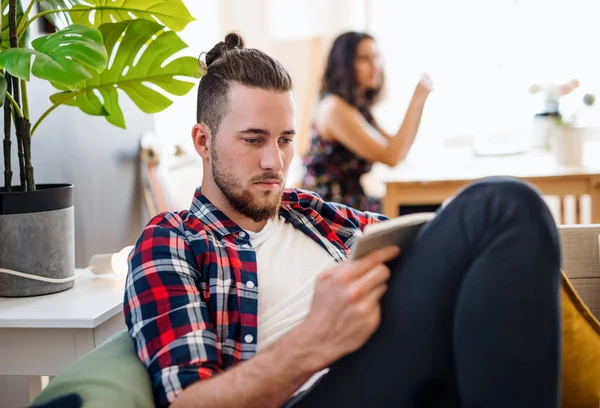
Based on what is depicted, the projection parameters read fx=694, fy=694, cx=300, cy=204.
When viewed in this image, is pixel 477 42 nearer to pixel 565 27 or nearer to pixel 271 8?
pixel 565 27

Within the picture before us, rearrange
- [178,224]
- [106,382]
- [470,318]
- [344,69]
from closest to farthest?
[470,318] < [106,382] < [178,224] < [344,69]

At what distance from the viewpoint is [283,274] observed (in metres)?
1.19

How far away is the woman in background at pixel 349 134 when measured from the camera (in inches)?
106

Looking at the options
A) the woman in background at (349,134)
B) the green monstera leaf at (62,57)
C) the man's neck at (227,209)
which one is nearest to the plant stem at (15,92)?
the green monstera leaf at (62,57)

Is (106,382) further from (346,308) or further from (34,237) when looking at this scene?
(34,237)

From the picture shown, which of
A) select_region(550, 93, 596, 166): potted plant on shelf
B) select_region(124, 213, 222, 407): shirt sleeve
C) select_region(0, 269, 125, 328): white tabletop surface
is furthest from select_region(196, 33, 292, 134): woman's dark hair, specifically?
select_region(550, 93, 596, 166): potted plant on shelf

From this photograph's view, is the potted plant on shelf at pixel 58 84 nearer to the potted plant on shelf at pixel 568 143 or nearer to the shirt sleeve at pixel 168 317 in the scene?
the shirt sleeve at pixel 168 317

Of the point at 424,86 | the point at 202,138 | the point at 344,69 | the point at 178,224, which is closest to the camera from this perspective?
the point at 178,224

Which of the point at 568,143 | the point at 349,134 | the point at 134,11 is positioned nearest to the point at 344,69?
the point at 349,134

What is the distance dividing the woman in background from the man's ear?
4.78ft

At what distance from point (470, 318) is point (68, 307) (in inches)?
29.6

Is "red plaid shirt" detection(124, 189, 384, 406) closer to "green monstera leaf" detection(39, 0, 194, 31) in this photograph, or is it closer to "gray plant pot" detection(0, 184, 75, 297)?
"gray plant pot" detection(0, 184, 75, 297)

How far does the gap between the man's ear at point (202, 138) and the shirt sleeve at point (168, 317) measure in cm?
22

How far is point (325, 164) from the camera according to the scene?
2738 mm
